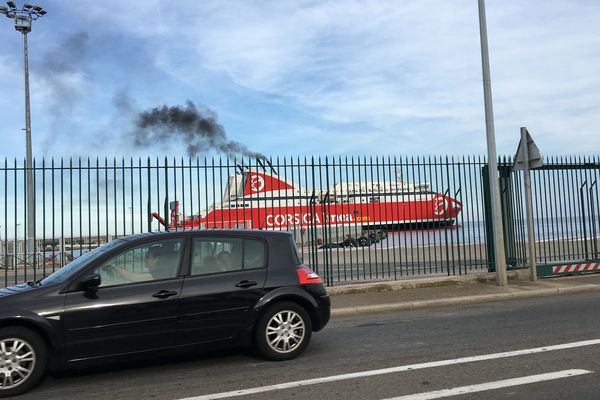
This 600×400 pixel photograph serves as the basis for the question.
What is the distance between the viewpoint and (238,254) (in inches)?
230

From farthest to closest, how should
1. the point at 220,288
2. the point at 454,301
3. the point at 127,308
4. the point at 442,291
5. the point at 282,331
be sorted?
the point at 442,291, the point at 454,301, the point at 282,331, the point at 220,288, the point at 127,308

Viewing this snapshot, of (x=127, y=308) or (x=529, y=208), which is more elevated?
(x=529, y=208)

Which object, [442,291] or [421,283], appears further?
[421,283]

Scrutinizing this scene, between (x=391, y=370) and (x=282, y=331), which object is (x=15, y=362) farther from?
(x=391, y=370)

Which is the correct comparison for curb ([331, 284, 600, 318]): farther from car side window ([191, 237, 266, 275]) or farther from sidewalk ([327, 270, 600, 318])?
car side window ([191, 237, 266, 275])

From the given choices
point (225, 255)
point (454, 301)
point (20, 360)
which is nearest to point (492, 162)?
point (454, 301)

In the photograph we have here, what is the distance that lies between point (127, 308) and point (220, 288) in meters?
0.95

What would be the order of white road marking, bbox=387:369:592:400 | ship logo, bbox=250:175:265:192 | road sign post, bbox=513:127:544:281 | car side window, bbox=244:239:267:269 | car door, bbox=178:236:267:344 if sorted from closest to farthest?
white road marking, bbox=387:369:592:400, car door, bbox=178:236:267:344, car side window, bbox=244:239:267:269, road sign post, bbox=513:127:544:281, ship logo, bbox=250:175:265:192

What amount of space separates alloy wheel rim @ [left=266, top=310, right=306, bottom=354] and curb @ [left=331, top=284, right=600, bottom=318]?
3.25 m

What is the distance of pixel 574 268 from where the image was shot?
12.3m

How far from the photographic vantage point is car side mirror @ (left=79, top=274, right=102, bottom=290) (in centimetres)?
496

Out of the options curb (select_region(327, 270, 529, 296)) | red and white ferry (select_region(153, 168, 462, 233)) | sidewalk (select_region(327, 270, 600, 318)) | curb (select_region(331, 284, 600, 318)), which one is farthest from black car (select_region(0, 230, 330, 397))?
curb (select_region(327, 270, 529, 296))

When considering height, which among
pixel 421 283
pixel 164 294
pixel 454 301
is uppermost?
pixel 164 294

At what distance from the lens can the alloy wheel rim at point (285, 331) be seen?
5.68 metres
